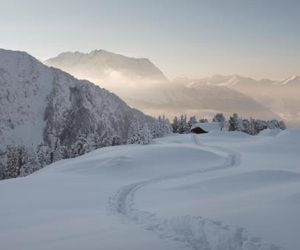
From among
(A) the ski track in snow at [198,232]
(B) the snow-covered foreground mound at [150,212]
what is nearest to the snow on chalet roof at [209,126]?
(B) the snow-covered foreground mound at [150,212]

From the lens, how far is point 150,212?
2064cm

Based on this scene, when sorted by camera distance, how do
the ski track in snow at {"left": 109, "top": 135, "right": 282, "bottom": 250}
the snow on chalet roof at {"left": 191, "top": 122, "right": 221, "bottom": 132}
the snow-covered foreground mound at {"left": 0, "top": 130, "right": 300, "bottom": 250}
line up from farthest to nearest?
the snow on chalet roof at {"left": 191, "top": 122, "right": 221, "bottom": 132}, the snow-covered foreground mound at {"left": 0, "top": 130, "right": 300, "bottom": 250}, the ski track in snow at {"left": 109, "top": 135, "right": 282, "bottom": 250}

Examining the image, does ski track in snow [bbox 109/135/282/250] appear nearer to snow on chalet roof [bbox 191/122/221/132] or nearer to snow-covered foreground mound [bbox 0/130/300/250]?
snow-covered foreground mound [bbox 0/130/300/250]

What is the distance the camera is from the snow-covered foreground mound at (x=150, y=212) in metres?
14.1

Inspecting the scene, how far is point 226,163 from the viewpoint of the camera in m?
48.0

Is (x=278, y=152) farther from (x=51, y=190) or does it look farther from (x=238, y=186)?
(x=51, y=190)

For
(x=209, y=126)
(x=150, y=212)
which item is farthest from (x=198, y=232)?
(x=209, y=126)

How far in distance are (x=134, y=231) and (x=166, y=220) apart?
5.41ft

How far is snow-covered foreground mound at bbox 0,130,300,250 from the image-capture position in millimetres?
14062

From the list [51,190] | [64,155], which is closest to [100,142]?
[64,155]

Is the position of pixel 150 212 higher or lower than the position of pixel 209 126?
lower

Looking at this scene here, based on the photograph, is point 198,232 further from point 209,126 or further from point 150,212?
point 209,126

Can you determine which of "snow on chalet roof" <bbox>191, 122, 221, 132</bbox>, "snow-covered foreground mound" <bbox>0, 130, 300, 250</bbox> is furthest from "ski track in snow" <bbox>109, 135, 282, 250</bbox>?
"snow on chalet roof" <bbox>191, 122, 221, 132</bbox>

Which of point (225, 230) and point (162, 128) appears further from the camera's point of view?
point (162, 128)
